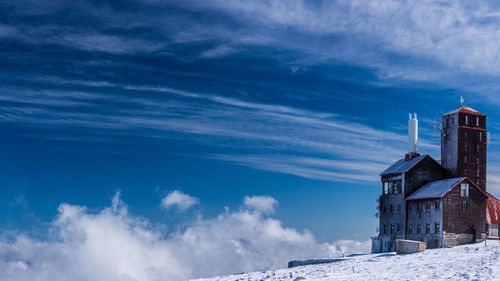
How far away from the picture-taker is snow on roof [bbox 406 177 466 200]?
60.5m

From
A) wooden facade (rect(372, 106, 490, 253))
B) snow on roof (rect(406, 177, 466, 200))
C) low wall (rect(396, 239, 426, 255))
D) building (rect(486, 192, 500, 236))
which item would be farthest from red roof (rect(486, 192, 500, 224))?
low wall (rect(396, 239, 426, 255))

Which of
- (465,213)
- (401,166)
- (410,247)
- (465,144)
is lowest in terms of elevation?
(410,247)

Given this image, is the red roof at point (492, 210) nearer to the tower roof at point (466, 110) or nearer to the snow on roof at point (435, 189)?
the snow on roof at point (435, 189)

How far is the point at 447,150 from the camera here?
68.7 metres

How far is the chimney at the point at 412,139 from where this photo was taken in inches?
2781

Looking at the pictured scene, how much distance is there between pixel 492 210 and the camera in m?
64.5

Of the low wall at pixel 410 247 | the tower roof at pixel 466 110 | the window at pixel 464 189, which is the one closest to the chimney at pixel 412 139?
the tower roof at pixel 466 110

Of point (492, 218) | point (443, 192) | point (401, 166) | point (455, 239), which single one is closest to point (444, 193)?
point (443, 192)

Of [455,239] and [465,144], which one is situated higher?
[465,144]

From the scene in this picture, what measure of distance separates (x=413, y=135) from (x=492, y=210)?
13864mm

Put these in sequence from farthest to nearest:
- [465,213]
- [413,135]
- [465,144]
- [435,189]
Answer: [413,135]
[465,144]
[435,189]
[465,213]

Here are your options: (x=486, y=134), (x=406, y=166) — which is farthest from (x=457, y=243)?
(x=486, y=134)

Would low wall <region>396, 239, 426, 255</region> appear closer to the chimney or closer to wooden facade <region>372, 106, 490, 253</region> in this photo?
wooden facade <region>372, 106, 490, 253</region>

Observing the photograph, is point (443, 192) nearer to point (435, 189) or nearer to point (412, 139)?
point (435, 189)
